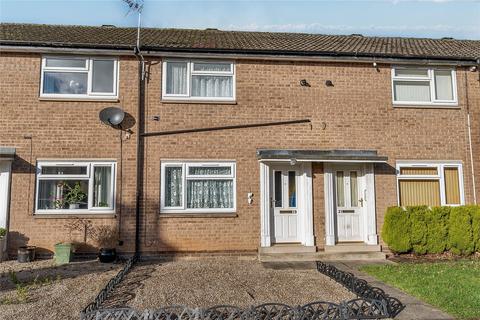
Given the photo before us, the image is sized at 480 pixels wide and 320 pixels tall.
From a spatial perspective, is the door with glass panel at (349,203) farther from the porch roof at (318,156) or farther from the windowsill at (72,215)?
the windowsill at (72,215)

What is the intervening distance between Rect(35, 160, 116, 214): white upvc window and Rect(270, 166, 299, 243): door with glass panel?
13.4ft

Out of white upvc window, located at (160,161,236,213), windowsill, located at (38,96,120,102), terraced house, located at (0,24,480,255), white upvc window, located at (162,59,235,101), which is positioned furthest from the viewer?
white upvc window, located at (162,59,235,101)

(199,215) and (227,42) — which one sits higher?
(227,42)

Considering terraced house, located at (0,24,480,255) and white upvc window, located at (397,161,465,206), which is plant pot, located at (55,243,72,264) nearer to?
terraced house, located at (0,24,480,255)

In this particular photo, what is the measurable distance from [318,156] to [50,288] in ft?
21.2

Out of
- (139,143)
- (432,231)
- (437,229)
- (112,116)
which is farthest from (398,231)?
(112,116)

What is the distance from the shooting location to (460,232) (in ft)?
31.5

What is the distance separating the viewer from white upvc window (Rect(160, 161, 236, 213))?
32.4 feet

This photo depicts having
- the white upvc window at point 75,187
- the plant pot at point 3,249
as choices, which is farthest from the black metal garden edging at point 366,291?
the plant pot at point 3,249

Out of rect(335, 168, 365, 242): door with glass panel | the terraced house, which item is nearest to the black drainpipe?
the terraced house

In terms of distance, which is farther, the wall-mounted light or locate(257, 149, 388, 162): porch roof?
the wall-mounted light

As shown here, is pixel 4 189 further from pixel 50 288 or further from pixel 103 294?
pixel 103 294

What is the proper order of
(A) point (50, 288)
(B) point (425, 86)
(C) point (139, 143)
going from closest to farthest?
(A) point (50, 288) < (C) point (139, 143) < (B) point (425, 86)

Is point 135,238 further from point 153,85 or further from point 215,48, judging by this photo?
point 215,48
